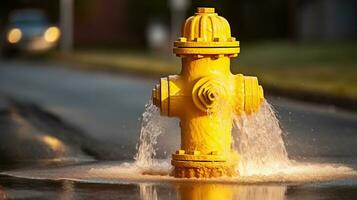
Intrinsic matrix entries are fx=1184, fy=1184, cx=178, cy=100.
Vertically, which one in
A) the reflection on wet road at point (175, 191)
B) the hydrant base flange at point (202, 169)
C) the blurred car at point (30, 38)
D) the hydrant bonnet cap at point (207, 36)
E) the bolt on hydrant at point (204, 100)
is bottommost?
the reflection on wet road at point (175, 191)

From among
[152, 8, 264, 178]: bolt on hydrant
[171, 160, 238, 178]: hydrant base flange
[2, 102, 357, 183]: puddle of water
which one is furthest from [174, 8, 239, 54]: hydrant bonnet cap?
Result: [2, 102, 357, 183]: puddle of water

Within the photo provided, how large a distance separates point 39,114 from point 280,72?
938 centimetres

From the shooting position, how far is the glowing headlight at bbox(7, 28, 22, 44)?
44.2 m

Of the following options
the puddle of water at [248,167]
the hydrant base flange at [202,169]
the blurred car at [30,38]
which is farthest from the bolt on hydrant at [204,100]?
the blurred car at [30,38]

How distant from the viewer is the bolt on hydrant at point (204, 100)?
345 inches

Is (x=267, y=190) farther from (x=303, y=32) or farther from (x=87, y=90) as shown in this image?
(x=303, y=32)

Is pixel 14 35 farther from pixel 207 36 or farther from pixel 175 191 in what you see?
pixel 175 191

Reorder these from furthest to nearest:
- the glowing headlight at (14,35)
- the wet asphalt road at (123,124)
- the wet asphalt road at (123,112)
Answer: the glowing headlight at (14,35), the wet asphalt road at (123,112), the wet asphalt road at (123,124)

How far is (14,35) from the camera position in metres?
44.6

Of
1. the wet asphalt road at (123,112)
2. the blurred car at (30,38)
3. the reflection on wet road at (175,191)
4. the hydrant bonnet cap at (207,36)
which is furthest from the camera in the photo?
the blurred car at (30,38)

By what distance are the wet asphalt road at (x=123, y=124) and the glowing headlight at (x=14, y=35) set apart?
11.1m

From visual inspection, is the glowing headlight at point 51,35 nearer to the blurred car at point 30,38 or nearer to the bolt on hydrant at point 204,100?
the blurred car at point 30,38

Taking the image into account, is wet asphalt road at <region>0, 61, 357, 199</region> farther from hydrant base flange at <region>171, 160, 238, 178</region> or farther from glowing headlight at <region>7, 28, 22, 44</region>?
glowing headlight at <region>7, 28, 22, 44</region>

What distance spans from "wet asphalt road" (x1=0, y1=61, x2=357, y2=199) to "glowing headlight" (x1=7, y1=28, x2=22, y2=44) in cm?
1112
